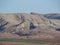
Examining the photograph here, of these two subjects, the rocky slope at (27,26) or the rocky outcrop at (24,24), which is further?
the rocky outcrop at (24,24)

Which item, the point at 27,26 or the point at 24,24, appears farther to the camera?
the point at 27,26

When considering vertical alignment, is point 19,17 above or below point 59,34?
above

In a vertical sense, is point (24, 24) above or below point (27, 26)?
above

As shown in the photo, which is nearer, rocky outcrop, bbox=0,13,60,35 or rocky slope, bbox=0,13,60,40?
rocky slope, bbox=0,13,60,40

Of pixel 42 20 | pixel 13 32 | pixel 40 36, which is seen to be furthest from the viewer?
pixel 42 20

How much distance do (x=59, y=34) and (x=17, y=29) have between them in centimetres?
1408

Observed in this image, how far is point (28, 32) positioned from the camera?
232ft

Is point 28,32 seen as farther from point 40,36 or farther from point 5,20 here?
point 5,20

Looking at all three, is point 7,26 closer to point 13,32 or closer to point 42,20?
point 13,32

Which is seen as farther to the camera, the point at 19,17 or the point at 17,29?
the point at 19,17

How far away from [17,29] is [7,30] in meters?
3.43

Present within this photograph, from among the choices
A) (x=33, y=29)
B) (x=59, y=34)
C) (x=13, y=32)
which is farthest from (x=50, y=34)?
(x=13, y=32)

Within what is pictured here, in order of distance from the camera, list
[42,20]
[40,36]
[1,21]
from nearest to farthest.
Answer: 1. [40,36]
2. [1,21]
3. [42,20]

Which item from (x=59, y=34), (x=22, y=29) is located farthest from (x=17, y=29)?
(x=59, y=34)
